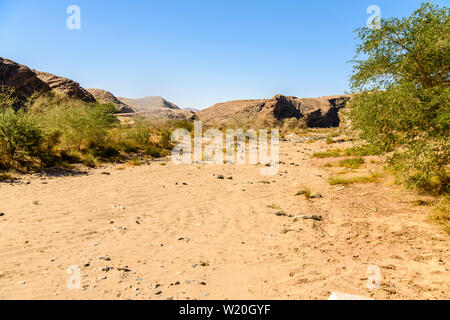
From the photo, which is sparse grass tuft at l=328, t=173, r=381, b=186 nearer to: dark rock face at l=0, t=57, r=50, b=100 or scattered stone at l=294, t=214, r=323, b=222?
scattered stone at l=294, t=214, r=323, b=222

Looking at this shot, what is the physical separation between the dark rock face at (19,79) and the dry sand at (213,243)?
Result: 18238mm

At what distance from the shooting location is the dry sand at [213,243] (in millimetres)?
3311

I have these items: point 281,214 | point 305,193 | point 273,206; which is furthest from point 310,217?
point 305,193

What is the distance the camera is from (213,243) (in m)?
4.88

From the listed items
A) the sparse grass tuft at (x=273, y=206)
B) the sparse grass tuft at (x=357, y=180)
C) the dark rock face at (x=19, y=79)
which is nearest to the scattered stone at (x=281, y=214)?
the sparse grass tuft at (x=273, y=206)

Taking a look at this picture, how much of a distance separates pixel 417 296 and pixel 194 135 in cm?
2300

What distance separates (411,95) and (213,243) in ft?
16.8

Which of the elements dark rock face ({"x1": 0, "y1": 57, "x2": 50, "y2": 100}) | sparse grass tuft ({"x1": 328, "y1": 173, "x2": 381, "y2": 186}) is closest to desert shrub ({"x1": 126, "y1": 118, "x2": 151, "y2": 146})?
dark rock face ({"x1": 0, "y1": 57, "x2": 50, "y2": 100})

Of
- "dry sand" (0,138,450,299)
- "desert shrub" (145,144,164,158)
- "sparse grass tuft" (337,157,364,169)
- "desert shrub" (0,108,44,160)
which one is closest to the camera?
"dry sand" (0,138,450,299)

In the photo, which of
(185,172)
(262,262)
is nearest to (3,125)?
(185,172)

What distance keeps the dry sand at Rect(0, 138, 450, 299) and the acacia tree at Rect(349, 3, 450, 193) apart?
1409 millimetres

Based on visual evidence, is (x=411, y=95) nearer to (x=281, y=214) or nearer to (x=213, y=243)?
(x=281, y=214)

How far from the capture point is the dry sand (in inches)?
130

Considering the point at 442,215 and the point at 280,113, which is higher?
the point at 280,113
